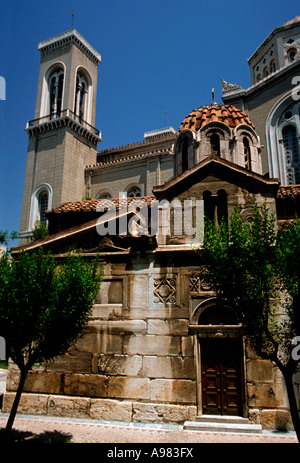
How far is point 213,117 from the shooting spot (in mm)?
13906

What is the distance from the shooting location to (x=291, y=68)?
766 inches

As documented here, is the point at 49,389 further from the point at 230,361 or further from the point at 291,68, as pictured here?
the point at 291,68

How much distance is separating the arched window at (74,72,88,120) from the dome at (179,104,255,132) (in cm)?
2167

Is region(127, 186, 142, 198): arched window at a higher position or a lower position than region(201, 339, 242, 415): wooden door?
higher

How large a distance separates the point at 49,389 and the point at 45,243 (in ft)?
14.8

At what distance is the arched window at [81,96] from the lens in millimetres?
34125

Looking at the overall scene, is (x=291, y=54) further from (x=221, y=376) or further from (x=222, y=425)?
(x=222, y=425)

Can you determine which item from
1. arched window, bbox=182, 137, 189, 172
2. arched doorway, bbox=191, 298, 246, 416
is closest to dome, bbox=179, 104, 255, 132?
arched window, bbox=182, 137, 189, 172

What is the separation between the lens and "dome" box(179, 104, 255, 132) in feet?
45.7

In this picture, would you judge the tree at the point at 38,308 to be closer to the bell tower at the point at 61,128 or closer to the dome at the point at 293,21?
the bell tower at the point at 61,128

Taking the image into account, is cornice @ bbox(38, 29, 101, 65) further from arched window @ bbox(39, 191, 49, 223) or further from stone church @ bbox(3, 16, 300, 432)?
stone church @ bbox(3, 16, 300, 432)

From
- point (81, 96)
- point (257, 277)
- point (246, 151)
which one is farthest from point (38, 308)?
point (81, 96)

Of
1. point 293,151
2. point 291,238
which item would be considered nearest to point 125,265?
point 291,238

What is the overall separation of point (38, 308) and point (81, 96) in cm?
3254
